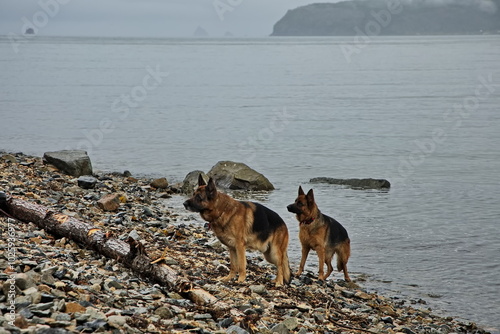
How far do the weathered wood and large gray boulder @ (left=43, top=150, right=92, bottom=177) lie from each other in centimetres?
811

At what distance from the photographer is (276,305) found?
8891mm

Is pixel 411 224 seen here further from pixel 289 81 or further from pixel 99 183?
pixel 289 81

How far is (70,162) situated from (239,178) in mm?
5077

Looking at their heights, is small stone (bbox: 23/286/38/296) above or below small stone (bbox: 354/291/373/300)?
above

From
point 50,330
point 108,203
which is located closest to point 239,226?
point 50,330

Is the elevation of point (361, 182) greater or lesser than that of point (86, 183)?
lesser

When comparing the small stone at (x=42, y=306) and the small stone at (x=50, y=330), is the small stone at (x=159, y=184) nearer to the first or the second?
the small stone at (x=42, y=306)

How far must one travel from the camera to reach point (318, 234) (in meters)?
11.7

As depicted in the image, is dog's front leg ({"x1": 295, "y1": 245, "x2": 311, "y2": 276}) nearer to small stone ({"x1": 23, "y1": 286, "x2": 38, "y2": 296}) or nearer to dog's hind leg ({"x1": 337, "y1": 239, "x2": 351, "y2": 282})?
dog's hind leg ({"x1": 337, "y1": 239, "x2": 351, "y2": 282})

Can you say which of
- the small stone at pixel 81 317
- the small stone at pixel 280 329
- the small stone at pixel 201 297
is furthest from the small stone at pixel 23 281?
the small stone at pixel 280 329

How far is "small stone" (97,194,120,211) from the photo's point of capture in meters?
14.6

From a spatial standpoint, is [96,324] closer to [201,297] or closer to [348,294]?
→ [201,297]

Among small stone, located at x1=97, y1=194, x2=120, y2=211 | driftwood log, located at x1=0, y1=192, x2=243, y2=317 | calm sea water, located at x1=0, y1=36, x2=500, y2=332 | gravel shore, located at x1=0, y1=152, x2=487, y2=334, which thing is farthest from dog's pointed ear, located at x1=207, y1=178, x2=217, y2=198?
small stone, located at x1=97, y1=194, x2=120, y2=211

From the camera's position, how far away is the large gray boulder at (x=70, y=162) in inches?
761
